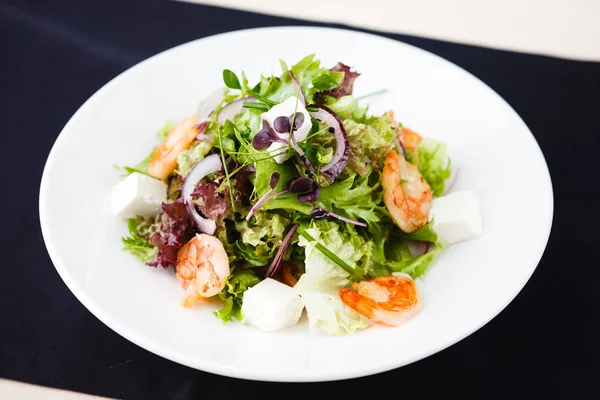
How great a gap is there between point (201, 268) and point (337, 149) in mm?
847

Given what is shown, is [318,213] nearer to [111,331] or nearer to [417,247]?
[417,247]

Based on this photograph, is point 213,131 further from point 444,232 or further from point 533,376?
point 533,376

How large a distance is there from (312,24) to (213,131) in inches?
75.1

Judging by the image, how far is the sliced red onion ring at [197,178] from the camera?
10.5ft

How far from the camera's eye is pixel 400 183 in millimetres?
3295

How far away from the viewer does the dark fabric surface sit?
9.50 ft

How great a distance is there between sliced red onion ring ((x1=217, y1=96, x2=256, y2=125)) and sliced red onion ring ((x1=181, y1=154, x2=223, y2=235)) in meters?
0.24

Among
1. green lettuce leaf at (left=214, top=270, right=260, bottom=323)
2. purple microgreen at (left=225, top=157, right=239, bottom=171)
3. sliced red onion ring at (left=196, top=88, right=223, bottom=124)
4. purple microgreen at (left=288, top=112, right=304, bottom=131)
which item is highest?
purple microgreen at (left=288, top=112, right=304, bottom=131)

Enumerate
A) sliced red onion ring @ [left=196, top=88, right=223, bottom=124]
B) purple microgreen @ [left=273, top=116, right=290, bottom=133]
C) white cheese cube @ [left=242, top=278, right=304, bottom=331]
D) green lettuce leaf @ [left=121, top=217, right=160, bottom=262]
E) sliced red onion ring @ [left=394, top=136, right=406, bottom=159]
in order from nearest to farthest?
1. white cheese cube @ [left=242, top=278, right=304, bottom=331]
2. purple microgreen @ [left=273, top=116, right=290, bottom=133]
3. green lettuce leaf @ [left=121, top=217, right=160, bottom=262]
4. sliced red onion ring @ [left=394, top=136, right=406, bottom=159]
5. sliced red onion ring @ [left=196, top=88, right=223, bottom=124]

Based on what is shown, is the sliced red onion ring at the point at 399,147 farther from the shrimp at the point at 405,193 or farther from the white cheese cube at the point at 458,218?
the white cheese cube at the point at 458,218

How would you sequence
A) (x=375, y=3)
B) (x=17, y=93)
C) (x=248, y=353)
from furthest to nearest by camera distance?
1. (x=375, y=3)
2. (x=17, y=93)
3. (x=248, y=353)

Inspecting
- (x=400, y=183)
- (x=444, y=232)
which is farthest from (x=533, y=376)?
(x=400, y=183)

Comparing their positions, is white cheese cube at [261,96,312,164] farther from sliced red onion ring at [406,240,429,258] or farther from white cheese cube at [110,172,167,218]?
sliced red onion ring at [406,240,429,258]

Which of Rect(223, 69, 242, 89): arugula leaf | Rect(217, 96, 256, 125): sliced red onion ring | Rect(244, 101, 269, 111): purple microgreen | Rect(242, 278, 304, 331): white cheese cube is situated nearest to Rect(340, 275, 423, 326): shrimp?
Rect(242, 278, 304, 331): white cheese cube
